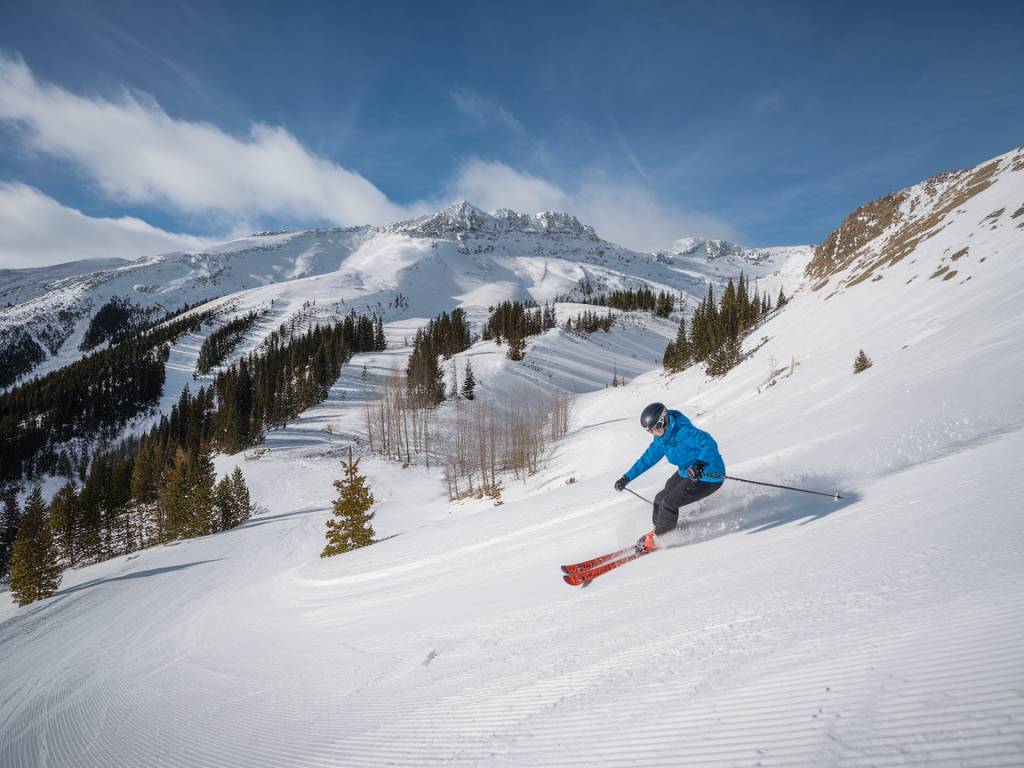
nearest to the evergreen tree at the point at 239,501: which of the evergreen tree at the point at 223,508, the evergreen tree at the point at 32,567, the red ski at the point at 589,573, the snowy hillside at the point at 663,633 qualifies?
the evergreen tree at the point at 223,508

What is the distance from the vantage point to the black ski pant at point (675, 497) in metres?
6.07

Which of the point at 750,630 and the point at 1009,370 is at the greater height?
the point at 1009,370

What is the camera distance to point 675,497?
6191 millimetres

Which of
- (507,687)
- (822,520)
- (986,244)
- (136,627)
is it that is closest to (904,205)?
(986,244)

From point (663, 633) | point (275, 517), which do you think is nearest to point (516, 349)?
point (275, 517)

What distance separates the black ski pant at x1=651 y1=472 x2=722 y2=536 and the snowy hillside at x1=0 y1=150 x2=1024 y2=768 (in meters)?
0.33

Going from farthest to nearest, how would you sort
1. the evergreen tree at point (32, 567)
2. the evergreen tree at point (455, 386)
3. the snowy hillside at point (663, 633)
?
the evergreen tree at point (455, 386) < the evergreen tree at point (32, 567) < the snowy hillside at point (663, 633)

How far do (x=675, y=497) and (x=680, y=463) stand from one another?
1.62 ft

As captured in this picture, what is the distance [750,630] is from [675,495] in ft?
9.57

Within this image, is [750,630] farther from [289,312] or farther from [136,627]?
[289,312]

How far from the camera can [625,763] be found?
2.36 meters

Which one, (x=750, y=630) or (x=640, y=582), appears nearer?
(x=750, y=630)

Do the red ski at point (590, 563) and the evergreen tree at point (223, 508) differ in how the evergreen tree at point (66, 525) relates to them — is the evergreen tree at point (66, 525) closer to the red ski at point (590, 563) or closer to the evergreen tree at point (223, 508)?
the evergreen tree at point (223, 508)

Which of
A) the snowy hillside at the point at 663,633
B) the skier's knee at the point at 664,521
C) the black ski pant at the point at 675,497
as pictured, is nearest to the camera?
the snowy hillside at the point at 663,633
